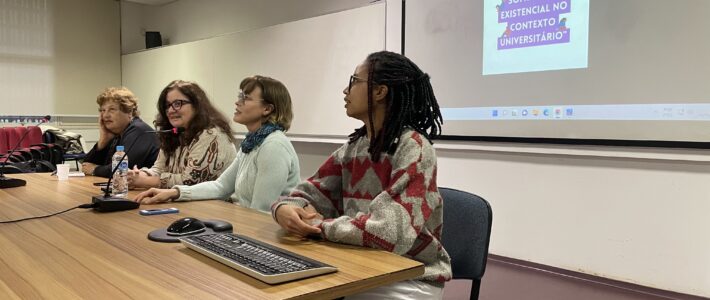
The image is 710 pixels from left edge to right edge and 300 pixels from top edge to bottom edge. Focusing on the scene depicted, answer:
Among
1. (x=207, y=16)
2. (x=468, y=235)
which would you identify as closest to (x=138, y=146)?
(x=468, y=235)

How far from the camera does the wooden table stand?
907 millimetres

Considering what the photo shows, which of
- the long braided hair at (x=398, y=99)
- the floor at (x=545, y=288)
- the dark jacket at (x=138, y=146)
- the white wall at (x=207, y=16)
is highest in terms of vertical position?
the white wall at (x=207, y=16)

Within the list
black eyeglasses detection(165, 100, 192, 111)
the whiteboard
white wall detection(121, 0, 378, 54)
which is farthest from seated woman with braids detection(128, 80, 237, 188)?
white wall detection(121, 0, 378, 54)

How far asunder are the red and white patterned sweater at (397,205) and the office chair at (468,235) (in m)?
0.19

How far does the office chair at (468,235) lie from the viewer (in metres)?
1.46

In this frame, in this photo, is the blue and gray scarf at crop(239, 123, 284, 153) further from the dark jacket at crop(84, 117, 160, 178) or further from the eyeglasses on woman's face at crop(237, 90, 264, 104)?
the dark jacket at crop(84, 117, 160, 178)

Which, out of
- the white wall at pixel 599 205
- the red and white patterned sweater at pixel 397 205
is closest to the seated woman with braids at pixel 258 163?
the red and white patterned sweater at pixel 397 205

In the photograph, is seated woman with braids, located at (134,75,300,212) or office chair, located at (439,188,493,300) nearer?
office chair, located at (439,188,493,300)

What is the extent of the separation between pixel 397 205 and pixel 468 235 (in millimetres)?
406

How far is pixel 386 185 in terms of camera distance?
1.34 m

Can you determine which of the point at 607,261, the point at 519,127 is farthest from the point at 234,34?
the point at 607,261

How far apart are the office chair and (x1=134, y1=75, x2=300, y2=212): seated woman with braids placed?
28.3 inches

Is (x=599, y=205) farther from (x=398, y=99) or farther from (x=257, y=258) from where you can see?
(x=257, y=258)

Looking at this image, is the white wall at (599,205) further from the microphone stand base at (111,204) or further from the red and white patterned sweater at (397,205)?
the microphone stand base at (111,204)
